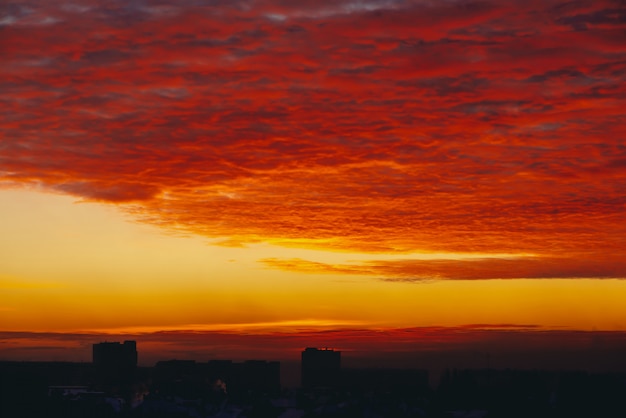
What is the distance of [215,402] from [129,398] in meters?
21.7

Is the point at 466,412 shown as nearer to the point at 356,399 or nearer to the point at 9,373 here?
the point at 356,399

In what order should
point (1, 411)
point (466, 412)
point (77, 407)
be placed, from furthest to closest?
point (466, 412)
point (77, 407)
point (1, 411)

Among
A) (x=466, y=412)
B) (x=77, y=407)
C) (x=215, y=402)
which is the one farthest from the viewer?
(x=215, y=402)

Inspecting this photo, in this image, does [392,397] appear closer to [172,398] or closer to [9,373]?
[172,398]

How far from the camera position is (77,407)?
500ft

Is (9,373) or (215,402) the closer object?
(9,373)

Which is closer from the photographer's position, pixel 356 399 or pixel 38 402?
pixel 38 402

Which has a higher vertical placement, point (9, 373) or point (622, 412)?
point (9, 373)

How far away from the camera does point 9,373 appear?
13438cm

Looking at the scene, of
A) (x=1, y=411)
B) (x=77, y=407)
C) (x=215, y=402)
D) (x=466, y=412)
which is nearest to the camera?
(x=1, y=411)

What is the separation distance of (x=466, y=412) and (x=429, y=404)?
279 inches

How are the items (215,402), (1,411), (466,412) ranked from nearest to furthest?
(1,411), (466,412), (215,402)

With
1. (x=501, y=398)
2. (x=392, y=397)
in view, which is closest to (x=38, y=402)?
(x=392, y=397)

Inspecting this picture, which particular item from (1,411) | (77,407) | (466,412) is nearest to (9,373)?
(1,411)
